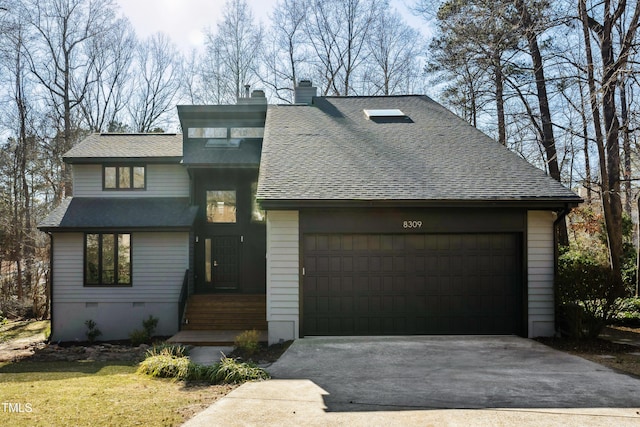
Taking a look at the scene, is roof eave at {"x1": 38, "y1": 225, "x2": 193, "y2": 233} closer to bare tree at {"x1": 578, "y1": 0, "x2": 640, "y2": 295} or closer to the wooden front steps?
the wooden front steps

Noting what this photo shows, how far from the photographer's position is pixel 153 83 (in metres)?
26.7

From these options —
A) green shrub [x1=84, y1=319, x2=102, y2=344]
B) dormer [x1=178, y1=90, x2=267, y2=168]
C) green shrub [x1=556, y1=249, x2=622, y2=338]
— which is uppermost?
dormer [x1=178, y1=90, x2=267, y2=168]

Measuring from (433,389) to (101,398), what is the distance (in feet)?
13.6

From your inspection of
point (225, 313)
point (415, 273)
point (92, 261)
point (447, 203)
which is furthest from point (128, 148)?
point (447, 203)

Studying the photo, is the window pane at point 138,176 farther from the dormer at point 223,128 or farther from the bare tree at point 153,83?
the bare tree at point 153,83

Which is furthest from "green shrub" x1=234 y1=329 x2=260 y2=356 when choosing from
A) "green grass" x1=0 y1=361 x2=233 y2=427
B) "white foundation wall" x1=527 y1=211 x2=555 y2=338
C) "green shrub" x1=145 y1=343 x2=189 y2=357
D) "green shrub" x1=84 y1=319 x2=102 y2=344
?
"green shrub" x1=84 y1=319 x2=102 y2=344

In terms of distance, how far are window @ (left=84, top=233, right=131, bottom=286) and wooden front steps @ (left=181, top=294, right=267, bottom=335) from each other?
2.38 metres

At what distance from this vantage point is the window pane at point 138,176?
1533 centimetres

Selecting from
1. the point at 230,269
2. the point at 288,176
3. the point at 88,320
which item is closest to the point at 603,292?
the point at 288,176

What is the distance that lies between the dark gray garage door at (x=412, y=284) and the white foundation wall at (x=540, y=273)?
232 millimetres

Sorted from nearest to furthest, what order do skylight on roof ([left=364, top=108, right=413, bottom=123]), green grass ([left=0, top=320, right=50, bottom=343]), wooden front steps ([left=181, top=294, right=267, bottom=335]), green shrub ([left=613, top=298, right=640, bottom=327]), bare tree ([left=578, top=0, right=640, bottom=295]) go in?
green shrub ([left=613, top=298, right=640, bottom=327]) < bare tree ([left=578, top=0, right=640, bottom=295]) < wooden front steps ([left=181, top=294, right=267, bottom=335]) < skylight on roof ([left=364, top=108, right=413, bottom=123]) < green grass ([left=0, top=320, right=50, bottom=343])

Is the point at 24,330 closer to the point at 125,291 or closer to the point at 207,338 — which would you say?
the point at 125,291

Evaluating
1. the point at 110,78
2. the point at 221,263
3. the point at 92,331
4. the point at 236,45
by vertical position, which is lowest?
the point at 92,331

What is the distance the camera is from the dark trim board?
386 inches
